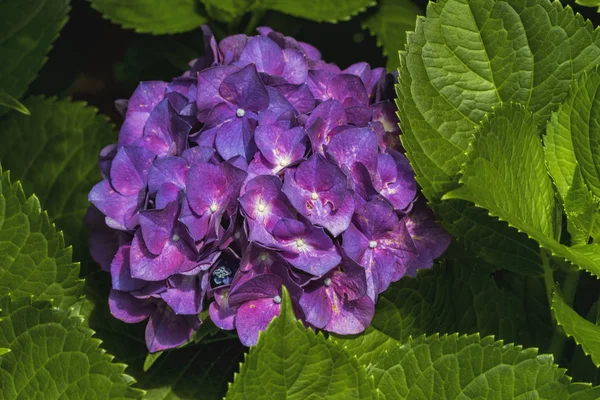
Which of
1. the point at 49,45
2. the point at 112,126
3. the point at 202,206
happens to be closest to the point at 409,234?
the point at 202,206

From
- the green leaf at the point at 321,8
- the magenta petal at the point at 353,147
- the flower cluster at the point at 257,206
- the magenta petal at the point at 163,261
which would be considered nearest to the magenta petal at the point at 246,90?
the flower cluster at the point at 257,206

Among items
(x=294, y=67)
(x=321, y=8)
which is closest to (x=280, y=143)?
(x=294, y=67)

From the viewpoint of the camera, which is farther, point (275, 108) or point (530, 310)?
point (530, 310)

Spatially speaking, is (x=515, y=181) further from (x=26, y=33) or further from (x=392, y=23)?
(x=26, y=33)

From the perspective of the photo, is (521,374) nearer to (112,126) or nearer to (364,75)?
(364,75)

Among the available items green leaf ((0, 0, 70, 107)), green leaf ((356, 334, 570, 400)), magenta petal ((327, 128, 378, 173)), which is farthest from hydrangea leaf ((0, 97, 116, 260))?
green leaf ((356, 334, 570, 400))

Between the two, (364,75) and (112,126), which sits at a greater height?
(364,75)
